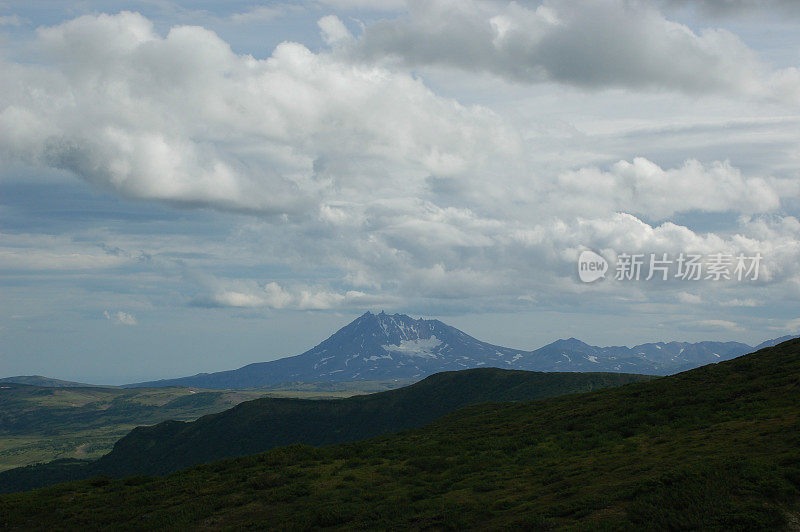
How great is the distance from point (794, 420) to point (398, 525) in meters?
29.2

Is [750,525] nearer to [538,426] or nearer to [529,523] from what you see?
[529,523]

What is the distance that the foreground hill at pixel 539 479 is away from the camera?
2819 centimetres

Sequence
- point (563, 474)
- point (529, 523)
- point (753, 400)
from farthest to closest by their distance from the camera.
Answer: point (753, 400)
point (563, 474)
point (529, 523)

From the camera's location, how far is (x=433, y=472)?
4966 centimetres

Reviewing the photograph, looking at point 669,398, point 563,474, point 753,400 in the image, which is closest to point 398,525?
point 563,474

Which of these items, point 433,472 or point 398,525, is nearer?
point 398,525

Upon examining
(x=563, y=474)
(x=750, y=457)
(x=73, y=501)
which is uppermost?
(x=750, y=457)

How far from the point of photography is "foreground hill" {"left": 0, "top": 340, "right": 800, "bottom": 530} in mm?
28188

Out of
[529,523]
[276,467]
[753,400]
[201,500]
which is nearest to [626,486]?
[529,523]

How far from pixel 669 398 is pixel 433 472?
102 ft

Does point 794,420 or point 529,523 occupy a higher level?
point 794,420

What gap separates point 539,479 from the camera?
40.9 metres

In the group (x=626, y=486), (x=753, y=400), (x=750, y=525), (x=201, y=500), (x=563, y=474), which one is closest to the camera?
(x=750, y=525)

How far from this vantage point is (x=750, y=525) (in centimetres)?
2400
